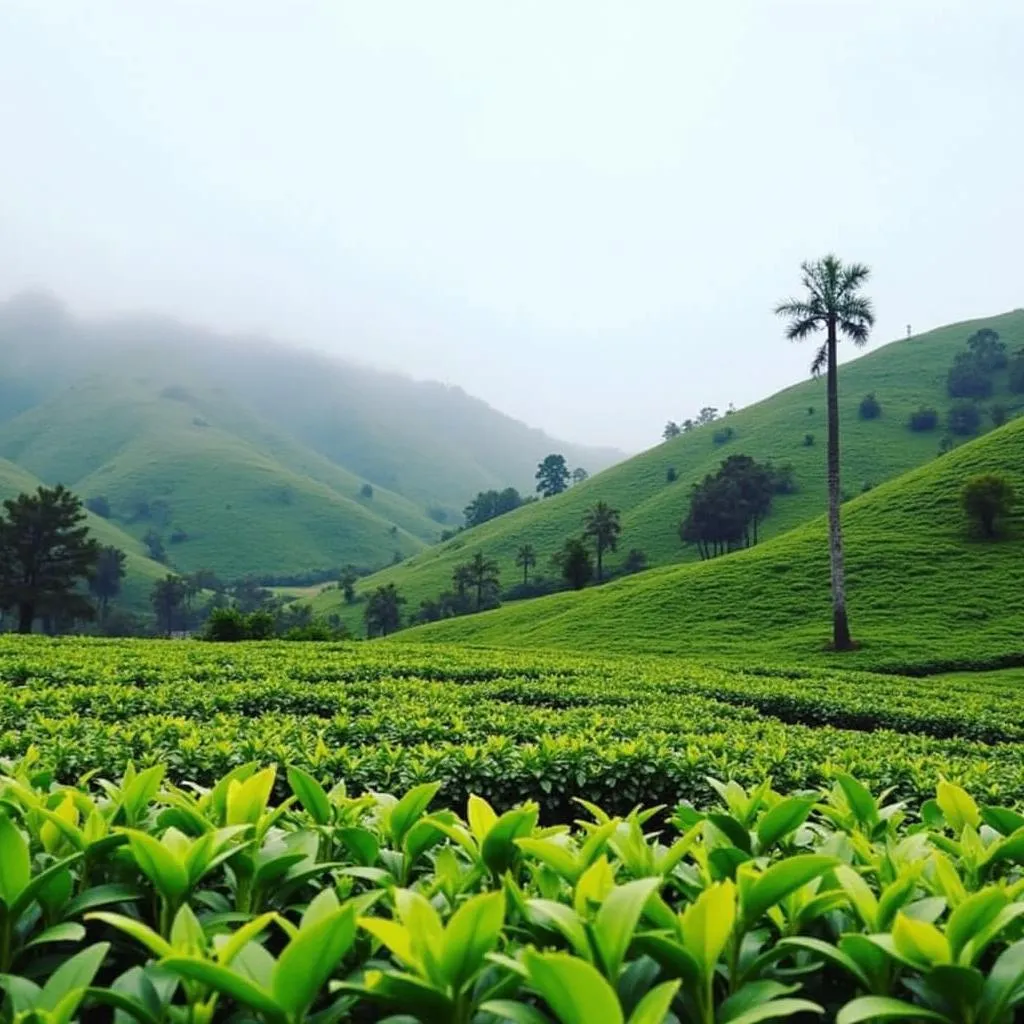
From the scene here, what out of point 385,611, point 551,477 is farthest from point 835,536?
point 551,477

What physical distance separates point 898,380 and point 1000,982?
13216 cm

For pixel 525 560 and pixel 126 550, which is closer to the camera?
pixel 525 560

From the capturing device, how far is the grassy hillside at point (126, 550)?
125 meters

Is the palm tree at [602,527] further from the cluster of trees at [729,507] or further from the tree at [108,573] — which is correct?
the tree at [108,573]

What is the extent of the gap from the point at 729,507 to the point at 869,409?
41937mm

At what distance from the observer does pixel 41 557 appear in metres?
52.5

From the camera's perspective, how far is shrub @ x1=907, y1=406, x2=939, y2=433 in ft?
340

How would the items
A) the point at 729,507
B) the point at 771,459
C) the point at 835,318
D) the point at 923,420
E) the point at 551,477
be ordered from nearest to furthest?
the point at 835,318 < the point at 729,507 < the point at 771,459 < the point at 923,420 < the point at 551,477

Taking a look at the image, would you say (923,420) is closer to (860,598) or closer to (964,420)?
(964,420)

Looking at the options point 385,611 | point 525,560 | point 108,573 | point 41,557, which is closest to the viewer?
point 41,557

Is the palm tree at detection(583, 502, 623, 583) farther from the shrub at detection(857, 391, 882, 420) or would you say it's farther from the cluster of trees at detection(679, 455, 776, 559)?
the shrub at detection(857, 391, 882, 420)

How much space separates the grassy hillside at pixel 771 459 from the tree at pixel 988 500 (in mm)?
42675

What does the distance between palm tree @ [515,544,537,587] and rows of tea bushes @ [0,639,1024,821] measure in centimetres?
7602

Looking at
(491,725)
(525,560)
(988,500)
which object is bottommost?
(491,725)
